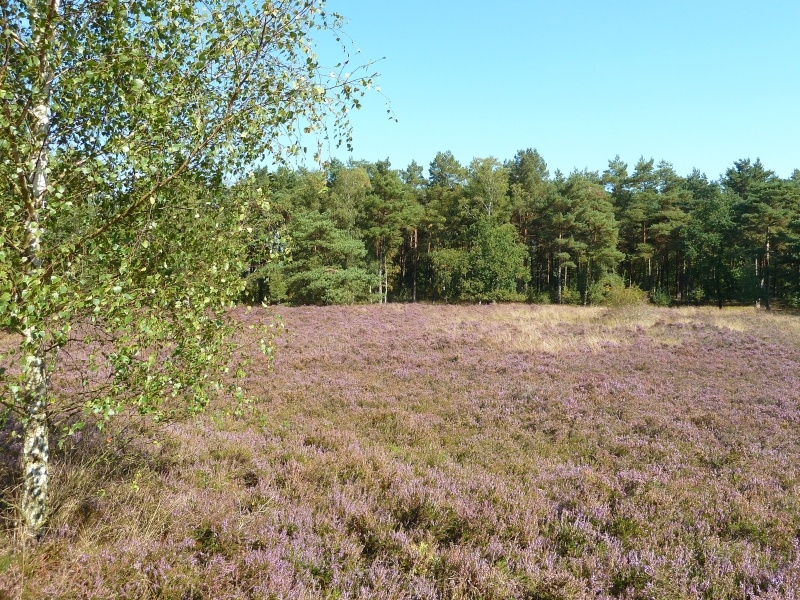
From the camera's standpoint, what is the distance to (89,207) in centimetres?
385

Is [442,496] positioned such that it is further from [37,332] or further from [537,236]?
[537,236]

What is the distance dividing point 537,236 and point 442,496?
178ft

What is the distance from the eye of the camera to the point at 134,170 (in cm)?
368

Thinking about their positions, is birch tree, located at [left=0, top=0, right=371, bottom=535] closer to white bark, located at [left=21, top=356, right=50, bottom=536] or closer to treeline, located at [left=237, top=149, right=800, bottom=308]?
white bark, located at [left=21, top=356, right=50, bottom=536]

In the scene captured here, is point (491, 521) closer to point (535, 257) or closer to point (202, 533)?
point (202, 533)

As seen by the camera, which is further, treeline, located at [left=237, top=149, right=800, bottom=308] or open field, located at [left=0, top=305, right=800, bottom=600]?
treeline, located at [left=237, top=149, right=800, bottom=308]

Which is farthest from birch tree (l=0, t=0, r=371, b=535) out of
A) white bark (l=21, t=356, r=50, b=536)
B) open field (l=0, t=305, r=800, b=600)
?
open field (l=0, t=305, r=800, b=600)

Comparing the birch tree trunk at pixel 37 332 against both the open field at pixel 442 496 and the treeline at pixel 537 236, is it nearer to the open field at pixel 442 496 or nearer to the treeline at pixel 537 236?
the open field at pixel 442 496

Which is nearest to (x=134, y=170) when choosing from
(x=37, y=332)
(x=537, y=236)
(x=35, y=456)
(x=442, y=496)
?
(x=37, y=332)

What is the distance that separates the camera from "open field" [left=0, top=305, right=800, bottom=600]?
3.79 m

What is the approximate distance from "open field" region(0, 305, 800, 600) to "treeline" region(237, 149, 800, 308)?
921 inches

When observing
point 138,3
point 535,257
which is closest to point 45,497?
point 138,3

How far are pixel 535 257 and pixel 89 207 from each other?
199ft

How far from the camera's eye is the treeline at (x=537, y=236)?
1575 inches
